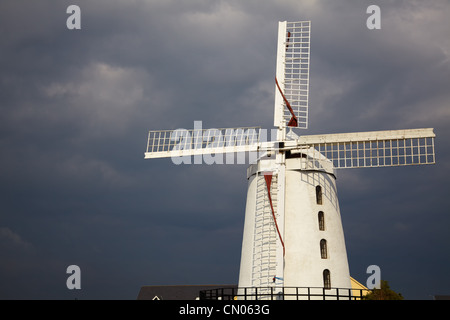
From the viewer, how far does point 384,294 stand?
2894 cm

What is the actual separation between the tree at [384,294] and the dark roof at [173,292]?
1300 inches

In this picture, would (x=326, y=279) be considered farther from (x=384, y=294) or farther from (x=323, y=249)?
(x=384, y=294)

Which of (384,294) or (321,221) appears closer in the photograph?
(321,221)

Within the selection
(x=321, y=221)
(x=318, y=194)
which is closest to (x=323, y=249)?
(x=321, y=221)

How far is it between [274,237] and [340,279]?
13.6 feet

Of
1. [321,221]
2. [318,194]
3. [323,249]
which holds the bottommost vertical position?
[323,249]

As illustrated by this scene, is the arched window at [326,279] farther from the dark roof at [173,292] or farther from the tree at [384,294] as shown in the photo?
the dark roof at [173,292]

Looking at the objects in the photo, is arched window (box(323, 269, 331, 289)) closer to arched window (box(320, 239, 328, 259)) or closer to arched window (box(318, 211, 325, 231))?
arched window (box(320, 239, 328, 259))

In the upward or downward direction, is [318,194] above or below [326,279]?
above

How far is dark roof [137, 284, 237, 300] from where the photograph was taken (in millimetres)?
60906

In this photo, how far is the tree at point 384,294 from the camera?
28578mm

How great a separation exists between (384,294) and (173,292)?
122 ft

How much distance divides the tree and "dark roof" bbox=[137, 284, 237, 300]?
33.0 meters
